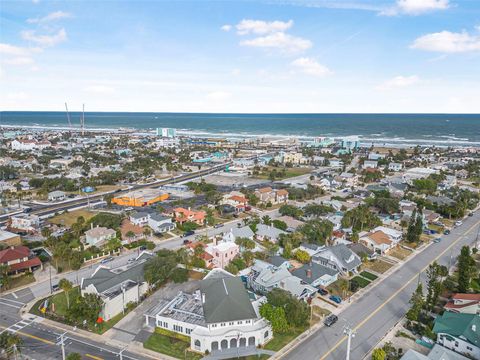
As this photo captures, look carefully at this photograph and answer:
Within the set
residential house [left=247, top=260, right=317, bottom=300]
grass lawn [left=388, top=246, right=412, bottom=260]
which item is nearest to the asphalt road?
Answer: grass lawn [left=388, top=246, right=412, bottom=260]

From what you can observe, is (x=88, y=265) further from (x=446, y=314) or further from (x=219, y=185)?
(x=219, y=185)

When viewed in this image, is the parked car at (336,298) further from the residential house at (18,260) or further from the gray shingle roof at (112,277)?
the residential house at (18,260)

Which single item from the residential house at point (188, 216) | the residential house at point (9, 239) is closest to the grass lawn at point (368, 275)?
the residential house at point (188, 216)

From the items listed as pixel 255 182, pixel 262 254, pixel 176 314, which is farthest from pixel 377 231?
pixel 255 182

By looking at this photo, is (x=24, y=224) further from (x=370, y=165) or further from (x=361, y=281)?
(x=370, y=165)

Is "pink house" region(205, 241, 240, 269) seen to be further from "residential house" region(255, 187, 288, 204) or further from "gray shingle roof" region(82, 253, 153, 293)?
"residential house" region(255, 187, 288, 204)
